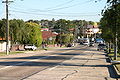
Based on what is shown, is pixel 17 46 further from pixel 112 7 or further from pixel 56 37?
pixel 56 37

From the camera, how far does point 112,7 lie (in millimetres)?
22438

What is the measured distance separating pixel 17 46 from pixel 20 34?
3616 millimetres

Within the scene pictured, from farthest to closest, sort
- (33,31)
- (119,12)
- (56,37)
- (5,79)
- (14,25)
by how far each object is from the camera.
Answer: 1. (56,37)
2. (33,31)
3. (14,25)
4. (119,12)
5. (5,79)

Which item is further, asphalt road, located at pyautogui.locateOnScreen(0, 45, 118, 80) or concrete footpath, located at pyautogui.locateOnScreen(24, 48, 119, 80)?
asphalt road, located at pyautogui.locateOnScreen(0, 45, 118, 80)

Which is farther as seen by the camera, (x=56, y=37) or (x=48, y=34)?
(x=56, y=37)

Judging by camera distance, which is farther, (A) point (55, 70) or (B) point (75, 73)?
(A) point (55, 70)

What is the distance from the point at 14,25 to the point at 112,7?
54286mm

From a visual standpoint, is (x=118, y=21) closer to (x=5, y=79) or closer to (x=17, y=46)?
(x=5, y=79)

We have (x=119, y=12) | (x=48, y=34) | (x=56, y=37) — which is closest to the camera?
(x=119, y=12)

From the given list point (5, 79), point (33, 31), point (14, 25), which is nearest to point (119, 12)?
point (5, 79)

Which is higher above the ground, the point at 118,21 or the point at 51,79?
the point at 118,21

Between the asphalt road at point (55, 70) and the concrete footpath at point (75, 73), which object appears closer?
the concrete footpath at point (75, 73)

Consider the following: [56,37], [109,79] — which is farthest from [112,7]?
[56,37]

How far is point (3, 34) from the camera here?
3061 inches
